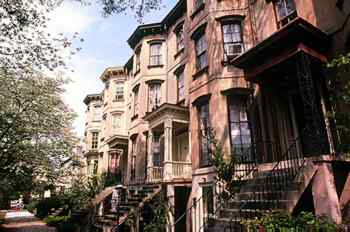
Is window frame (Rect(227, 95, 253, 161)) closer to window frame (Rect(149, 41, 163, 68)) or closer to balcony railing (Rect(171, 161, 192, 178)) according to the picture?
balcony railing (Rect(171, 161, 192, 178))

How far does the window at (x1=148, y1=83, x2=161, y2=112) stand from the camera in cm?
1886

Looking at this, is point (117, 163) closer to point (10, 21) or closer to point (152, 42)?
point (152, 42)

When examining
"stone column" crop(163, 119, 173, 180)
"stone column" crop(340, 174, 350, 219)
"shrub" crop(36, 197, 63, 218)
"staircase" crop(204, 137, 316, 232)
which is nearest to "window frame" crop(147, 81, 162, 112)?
"stone column" crop(163, 119, 173, 180)

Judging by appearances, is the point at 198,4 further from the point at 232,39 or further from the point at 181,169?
the point at 181,169

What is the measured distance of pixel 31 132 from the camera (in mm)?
18203

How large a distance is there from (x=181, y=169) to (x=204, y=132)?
10.1 feet

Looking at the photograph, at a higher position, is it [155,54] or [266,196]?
[155,54]

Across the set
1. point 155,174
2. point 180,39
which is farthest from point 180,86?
point 155,174

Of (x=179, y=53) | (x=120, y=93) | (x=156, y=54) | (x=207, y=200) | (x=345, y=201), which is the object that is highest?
(x=156, y=54)


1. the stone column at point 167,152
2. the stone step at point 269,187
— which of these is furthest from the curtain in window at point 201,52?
the stone step at point 269,187

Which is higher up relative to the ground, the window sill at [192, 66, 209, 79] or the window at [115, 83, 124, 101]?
the window at [115, 83, 124, 101]

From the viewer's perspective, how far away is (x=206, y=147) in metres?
11.9

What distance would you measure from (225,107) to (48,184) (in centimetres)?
1780

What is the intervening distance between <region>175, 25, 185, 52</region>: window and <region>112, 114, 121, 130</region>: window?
1099 centimetres
